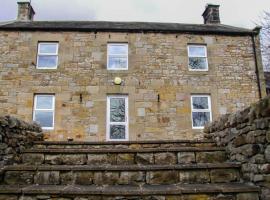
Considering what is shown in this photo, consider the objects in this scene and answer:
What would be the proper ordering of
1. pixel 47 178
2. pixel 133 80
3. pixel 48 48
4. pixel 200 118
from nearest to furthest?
pixel 47 178 → pixel 200 118 → pixel 133 80 → pixel 48 48

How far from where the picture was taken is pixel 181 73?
12.4 metres

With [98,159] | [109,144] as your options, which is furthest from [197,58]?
[98,159]

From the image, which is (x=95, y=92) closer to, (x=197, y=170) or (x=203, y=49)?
(x=203, y=49)

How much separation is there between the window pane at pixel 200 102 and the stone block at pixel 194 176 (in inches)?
317

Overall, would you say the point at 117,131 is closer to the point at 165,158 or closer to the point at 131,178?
the point at 165,158

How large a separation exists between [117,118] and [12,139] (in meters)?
7.18

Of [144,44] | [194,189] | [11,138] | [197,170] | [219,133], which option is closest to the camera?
[194,189]

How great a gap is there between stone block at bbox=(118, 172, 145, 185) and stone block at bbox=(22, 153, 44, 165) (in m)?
1.56

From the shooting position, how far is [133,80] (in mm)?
12117

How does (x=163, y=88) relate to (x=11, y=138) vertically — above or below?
above

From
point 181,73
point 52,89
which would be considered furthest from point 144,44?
point 52,89

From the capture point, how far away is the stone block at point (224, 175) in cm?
413

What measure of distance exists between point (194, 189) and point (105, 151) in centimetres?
174

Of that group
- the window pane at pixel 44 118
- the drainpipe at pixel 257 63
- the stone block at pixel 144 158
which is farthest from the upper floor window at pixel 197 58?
the stone block at pixel 144 158
